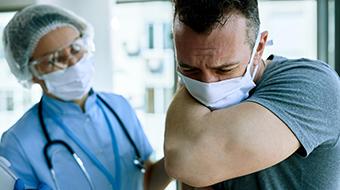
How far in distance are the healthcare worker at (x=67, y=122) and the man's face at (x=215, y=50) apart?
2.65 feet

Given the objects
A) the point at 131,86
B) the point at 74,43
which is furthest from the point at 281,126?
the point at 131,86

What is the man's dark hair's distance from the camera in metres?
0.83

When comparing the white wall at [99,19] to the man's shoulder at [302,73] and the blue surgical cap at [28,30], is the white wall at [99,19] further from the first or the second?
the man's shoulder at [302,73]

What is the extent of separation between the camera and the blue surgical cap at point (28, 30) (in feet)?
5.44

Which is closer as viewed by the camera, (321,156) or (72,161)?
(321,156)

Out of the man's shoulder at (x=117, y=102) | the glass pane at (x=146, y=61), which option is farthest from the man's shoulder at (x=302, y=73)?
the glass pane at (x=146, y=61)

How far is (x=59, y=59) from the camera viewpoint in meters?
1.67

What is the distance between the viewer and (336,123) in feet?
2.76

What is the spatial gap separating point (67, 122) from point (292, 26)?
55.9 inches

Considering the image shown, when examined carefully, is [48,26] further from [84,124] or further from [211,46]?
[211,46]

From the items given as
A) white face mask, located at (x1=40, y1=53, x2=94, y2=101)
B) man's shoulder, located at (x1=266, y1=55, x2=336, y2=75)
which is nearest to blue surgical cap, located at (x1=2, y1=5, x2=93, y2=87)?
white face mask, located at (x1=40, y1=53, x2=94, y2=101)

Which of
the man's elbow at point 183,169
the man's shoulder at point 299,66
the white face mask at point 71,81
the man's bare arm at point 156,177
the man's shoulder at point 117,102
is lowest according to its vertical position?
the man's bare arm at point 156,177

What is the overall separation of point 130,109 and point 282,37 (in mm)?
1060

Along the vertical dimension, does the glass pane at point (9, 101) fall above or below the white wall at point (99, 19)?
below
